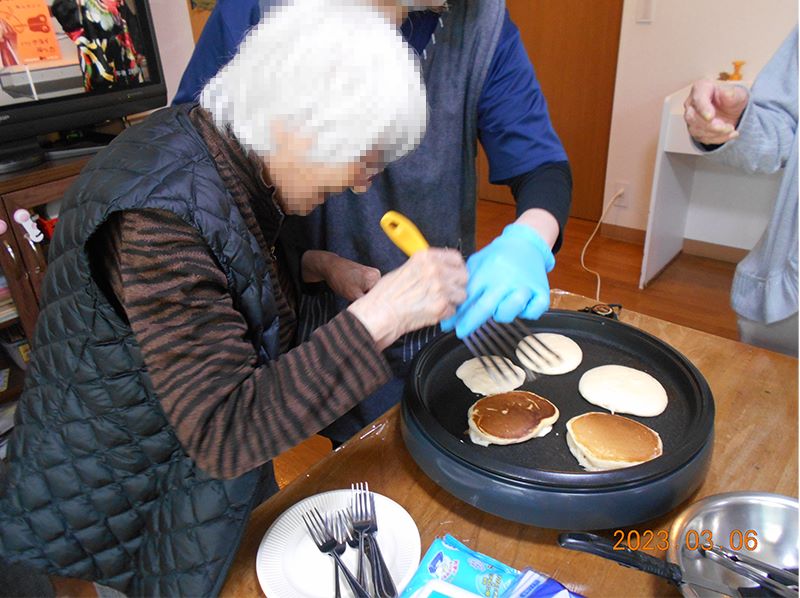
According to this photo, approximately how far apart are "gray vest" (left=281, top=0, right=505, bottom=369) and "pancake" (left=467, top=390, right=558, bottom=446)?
0.93 ft

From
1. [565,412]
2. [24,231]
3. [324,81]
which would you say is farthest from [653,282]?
[324,81]

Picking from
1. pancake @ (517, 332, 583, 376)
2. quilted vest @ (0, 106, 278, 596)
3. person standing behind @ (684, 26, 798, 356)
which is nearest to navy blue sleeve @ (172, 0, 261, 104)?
quilted vest @ (0, 106, 278, 596)

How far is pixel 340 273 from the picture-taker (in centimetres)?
109

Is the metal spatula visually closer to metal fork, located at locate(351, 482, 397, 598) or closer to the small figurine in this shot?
metal fork, located at locate(351, 482, 397, 598)

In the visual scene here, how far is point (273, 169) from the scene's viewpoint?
756 millimetres

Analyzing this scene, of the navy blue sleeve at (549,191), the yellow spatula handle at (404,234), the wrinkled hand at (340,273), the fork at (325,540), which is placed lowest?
the fork at (325,540)

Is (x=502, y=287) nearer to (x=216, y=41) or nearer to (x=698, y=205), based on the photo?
(x=216, y=41)

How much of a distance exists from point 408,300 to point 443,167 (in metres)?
0.51

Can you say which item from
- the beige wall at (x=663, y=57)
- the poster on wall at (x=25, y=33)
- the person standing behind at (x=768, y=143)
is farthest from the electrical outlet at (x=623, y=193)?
the poster on wall at (x=25, y=33)

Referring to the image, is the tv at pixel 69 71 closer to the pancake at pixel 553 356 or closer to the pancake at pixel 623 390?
the pancake at pixel 553 356

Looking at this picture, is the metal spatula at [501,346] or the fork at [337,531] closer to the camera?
the fork at [337,531]

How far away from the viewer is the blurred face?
2.34 feet

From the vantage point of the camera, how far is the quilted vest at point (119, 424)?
69 cm
